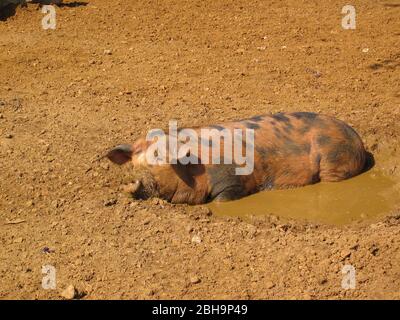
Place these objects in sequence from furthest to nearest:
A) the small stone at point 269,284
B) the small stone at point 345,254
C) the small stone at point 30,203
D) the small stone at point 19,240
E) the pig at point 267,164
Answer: the pig at point 267,164 < the small stone at point 30,203 < the small stone at point 19,240 < the small stone at point 345,254 < the small stone at point 269,284

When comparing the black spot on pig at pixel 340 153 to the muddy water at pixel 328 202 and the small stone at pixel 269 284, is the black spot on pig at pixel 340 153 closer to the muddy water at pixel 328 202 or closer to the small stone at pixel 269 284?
the muddy water at pixel 328 202

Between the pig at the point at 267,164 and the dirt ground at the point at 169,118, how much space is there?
0.21 meters

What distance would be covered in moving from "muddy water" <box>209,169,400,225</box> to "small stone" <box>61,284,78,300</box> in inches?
69.4

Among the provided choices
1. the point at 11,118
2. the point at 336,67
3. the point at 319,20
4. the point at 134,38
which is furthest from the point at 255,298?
the point at 319,20

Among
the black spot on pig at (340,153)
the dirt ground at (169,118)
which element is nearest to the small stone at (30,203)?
the dirt ground at (169,118)

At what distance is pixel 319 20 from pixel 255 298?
7238 mm

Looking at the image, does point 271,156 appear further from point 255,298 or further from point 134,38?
point 134,38

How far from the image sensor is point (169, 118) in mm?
7559

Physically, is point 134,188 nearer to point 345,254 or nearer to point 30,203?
point 30,203

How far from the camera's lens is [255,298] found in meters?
4.71

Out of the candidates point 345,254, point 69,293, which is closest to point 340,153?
point 345,254

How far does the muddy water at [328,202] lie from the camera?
6.09 metres

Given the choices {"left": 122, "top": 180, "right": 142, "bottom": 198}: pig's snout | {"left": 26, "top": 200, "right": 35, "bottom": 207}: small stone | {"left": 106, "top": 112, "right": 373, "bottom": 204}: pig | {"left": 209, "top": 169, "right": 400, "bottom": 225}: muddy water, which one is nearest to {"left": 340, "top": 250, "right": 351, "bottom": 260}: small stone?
{"left": 209, "top": 169, "right": 400, "bottom": 225}: muddy water

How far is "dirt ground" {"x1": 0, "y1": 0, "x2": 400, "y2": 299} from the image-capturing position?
4980 mm
